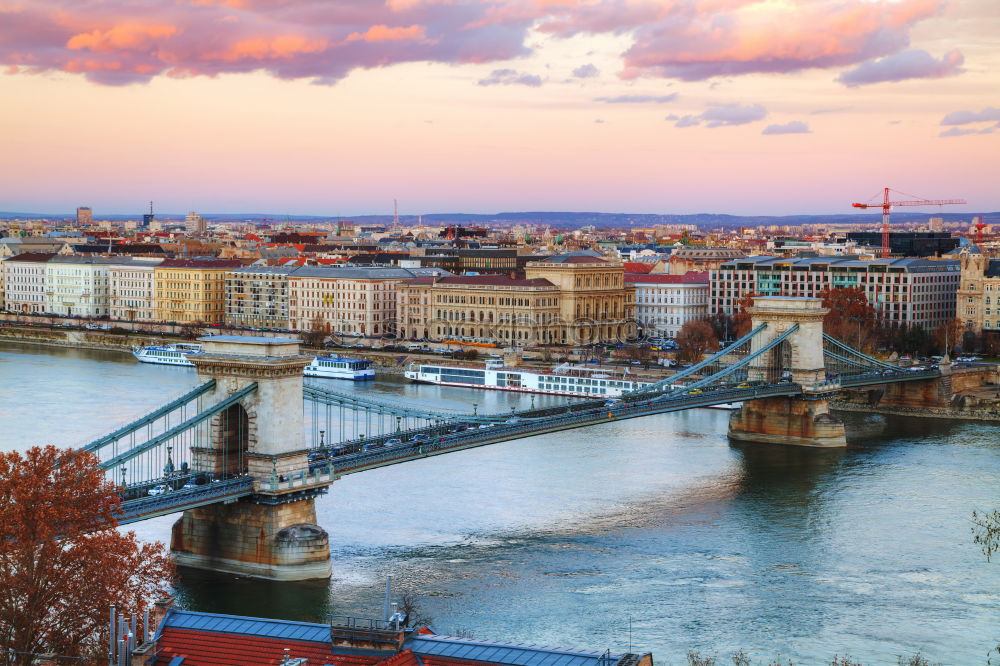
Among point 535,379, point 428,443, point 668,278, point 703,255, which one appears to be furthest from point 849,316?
point 703,255

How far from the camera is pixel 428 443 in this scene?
24.8 meters

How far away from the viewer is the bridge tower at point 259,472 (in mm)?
21031

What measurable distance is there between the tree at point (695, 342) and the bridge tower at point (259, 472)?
2911 centimetres

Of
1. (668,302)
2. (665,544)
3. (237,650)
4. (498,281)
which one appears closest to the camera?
(237,650)

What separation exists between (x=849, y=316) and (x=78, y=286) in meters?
37.5

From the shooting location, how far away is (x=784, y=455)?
34.2m

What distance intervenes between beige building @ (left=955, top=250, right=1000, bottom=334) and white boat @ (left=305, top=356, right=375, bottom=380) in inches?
770

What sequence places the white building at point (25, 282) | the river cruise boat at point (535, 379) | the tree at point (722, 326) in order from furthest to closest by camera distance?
the white building at point (25, 282)
the tree at point (722, 326)
the river cruise boat at point (535, 379)

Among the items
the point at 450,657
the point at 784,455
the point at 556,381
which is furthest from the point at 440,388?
the point at 450,657

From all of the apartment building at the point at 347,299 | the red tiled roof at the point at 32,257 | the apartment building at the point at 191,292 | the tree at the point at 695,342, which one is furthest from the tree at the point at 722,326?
the red tiled roof at the point at 32,257

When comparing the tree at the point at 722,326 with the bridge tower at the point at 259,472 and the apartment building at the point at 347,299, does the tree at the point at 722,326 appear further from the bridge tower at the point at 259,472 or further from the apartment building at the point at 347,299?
the bridge tower at the point at 259,472

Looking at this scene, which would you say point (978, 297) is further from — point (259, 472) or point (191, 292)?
point (259, 472)

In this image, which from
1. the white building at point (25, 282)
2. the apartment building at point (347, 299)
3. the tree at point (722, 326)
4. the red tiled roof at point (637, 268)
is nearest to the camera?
the tree at point (722, 326)

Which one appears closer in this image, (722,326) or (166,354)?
(166,354)
